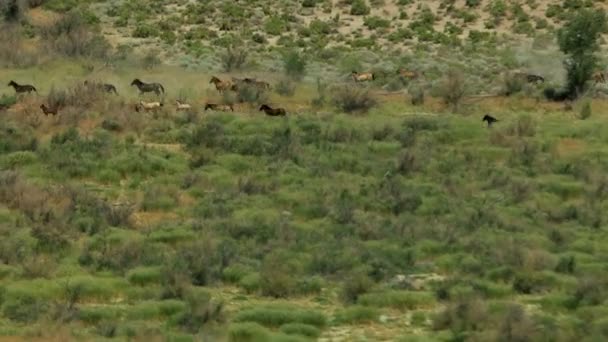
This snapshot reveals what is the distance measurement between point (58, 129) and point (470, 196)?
11.6 metres

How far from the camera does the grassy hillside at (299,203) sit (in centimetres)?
1848

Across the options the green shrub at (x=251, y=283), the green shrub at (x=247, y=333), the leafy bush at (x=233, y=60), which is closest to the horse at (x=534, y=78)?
the leafy bush at (x=233, y=60)

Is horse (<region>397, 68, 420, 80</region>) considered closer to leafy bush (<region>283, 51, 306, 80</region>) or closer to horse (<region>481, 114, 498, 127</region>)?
leafy bush (<region>283, 51, 306, 80</region>)

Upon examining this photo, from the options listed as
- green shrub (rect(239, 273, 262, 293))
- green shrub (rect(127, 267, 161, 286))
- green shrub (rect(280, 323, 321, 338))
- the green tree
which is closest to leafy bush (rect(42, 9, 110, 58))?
the green tree

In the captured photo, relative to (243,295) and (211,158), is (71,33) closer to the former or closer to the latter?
(211,158)

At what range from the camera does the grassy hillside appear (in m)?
18.5

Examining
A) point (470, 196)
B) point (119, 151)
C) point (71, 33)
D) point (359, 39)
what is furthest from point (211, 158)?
point (359, 39)

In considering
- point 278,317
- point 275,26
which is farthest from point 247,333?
point 275,26

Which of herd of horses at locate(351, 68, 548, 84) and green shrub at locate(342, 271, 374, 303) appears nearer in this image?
green shrub at locate(342, 271, 374, 303)

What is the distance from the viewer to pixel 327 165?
29.6 meters

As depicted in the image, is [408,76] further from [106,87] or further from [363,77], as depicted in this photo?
[106,87]

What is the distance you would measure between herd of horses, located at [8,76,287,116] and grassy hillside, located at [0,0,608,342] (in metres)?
0.29

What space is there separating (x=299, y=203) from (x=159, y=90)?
1177 centimetres

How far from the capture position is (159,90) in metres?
36.6
